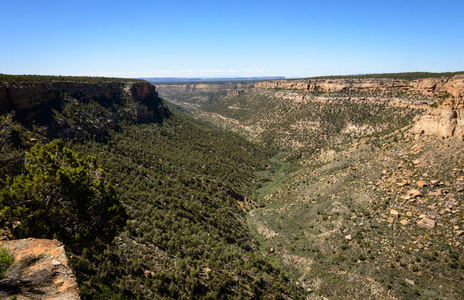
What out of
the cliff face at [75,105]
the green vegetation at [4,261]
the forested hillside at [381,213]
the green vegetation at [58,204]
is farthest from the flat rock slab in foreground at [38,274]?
the cliff face at [75,105]

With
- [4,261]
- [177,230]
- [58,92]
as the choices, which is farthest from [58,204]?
[58,92]

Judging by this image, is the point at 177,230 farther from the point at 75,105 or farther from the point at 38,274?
the point at 75,105

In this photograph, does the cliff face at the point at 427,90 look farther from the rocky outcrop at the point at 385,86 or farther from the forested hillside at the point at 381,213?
the forested hillside at the point at 381,213

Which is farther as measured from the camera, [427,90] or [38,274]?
[427,90]

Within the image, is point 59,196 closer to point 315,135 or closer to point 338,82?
point 315,135

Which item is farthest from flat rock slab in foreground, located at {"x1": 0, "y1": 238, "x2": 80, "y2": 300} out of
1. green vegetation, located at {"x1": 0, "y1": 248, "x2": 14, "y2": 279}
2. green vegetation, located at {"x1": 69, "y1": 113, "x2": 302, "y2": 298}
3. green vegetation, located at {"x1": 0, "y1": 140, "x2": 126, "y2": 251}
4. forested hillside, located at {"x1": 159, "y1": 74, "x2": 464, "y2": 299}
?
forested hillside, located at {"x1": 159, "y1": 74, "x2": 464, "y2": 299}

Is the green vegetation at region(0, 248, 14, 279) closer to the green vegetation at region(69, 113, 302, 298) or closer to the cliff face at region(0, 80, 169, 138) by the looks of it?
the green vegetation at region(69, 113, 302, 298)
